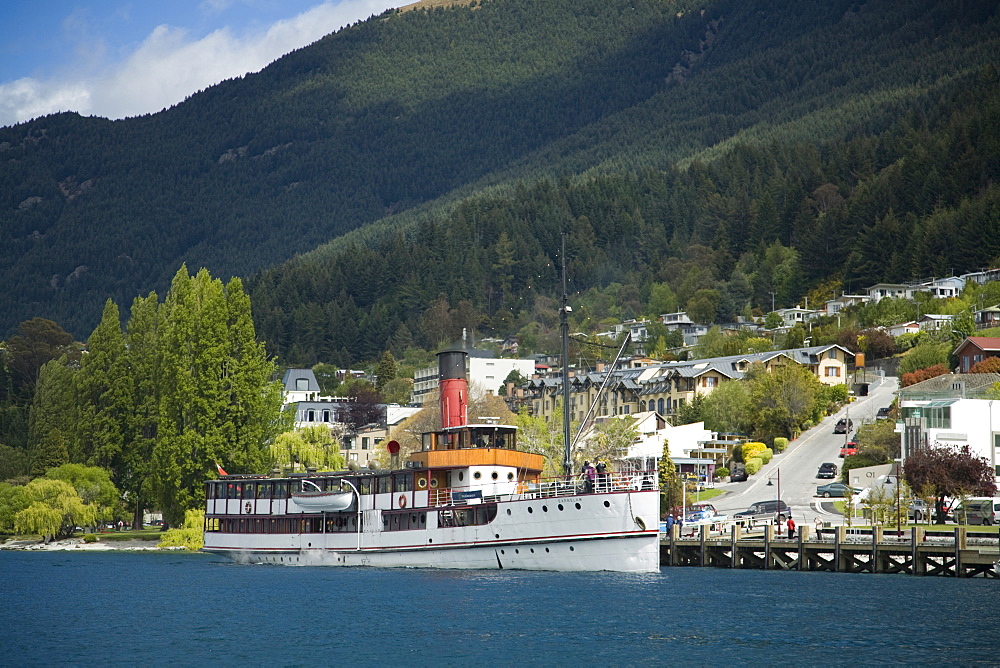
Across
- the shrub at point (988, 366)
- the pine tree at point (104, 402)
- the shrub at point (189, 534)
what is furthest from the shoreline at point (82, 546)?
the shrub at point (988, 366)

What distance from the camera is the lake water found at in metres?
34.4

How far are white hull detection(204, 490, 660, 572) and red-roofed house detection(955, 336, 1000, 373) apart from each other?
170 feet

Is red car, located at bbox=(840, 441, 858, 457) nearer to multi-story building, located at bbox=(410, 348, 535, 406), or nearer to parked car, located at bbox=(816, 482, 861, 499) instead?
parked car, located at bbox=(816, 482, 861, 499)

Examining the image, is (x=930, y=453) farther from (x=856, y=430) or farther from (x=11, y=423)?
(x=11, y=423)

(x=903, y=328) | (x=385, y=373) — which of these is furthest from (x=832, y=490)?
(x=385, y=373)

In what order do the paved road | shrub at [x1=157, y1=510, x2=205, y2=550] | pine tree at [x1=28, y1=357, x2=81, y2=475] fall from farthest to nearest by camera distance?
pine tree at [x1=28, y1=357, x2=81, y2=475]
shrub at [x1=157, y1=510, x2=205, y2=550]
the paved road

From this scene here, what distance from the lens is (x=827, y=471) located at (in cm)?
7912

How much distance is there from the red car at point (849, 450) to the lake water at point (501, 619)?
35.1 m

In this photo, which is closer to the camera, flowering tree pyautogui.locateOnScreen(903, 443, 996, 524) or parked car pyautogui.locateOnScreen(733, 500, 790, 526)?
flowering tree pyautogui.locateOnScreen(903, 443, 996, 524)

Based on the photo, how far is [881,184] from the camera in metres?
161

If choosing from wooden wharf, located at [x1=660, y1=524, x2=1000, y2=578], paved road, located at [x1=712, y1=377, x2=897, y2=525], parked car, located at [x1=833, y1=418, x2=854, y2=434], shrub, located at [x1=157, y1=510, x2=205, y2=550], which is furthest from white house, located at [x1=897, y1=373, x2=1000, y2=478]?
shrub, located at [x1=157, y1=510, x2=205, y2=550]

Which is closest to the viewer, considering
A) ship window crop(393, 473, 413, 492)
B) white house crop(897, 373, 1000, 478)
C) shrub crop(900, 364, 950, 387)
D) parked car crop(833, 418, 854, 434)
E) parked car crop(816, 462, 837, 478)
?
ship window crop(393, 473, 413, 492)

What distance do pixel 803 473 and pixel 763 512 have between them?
16.1m

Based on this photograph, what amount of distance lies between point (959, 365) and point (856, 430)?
398 inches
